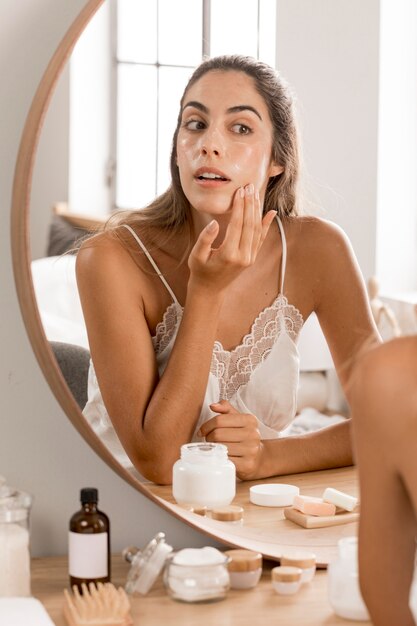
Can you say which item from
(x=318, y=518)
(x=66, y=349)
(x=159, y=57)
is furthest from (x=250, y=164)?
(x=318, y=518)

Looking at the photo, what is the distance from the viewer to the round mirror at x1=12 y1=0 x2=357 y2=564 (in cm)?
85

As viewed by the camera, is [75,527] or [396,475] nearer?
[396,475]

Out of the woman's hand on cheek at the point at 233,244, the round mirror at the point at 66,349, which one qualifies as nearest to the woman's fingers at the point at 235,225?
the woman's hand on cheek at the point at 233,244

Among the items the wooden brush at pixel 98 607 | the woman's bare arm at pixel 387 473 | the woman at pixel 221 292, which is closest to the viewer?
the woman's bare arm at pixel 387 473

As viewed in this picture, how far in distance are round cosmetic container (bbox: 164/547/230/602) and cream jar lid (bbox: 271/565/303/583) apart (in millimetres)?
47

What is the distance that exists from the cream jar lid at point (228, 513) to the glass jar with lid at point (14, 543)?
18 centimetres

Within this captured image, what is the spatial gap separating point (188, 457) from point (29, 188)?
282mm

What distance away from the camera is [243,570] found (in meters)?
0.87

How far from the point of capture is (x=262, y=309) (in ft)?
3.04

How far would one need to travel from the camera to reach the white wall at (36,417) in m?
0.87

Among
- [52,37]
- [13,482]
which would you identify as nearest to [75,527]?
[13,482]

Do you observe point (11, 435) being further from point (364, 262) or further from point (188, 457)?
point (364, 262)

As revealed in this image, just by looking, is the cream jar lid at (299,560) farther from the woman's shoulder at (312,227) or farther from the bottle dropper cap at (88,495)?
the woman's shoulder at (312,227)

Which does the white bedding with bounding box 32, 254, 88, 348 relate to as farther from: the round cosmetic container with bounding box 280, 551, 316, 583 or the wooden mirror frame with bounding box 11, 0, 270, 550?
the round cosmetic container with bounding box 280, 551, 316, 583
